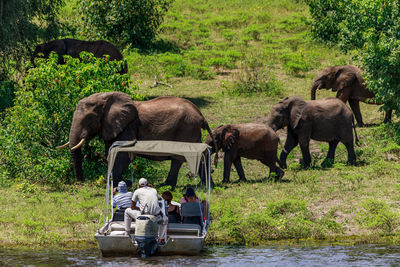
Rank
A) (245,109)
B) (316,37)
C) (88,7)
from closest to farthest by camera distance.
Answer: (245,109), (88,7), (316,37)

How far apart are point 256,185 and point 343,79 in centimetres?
954

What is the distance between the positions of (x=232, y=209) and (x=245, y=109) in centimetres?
1190

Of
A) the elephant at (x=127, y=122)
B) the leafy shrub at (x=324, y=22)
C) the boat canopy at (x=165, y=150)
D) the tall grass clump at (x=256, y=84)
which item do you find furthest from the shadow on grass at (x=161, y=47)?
the boat canopy at (x=165, y=150)

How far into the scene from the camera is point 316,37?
36938 millimetres

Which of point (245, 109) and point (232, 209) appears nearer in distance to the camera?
point (232, 209)

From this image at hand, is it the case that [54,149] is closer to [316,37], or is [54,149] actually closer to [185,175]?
[185,175]

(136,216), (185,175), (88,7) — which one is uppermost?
(88,7)

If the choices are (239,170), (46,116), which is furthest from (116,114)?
(239,170)

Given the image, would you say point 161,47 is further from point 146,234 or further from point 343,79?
point 146,234

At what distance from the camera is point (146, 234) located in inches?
487

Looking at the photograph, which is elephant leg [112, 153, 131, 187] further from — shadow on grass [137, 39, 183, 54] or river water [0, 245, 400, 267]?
shadow on grass [137, 39, 183, 54]

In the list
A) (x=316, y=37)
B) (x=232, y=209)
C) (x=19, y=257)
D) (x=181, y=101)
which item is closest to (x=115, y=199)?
(x=19, y=257)

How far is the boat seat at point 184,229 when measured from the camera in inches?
517

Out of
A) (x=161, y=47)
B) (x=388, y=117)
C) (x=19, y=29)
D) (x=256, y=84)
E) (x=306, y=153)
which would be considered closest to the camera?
(x=306, y=153)
